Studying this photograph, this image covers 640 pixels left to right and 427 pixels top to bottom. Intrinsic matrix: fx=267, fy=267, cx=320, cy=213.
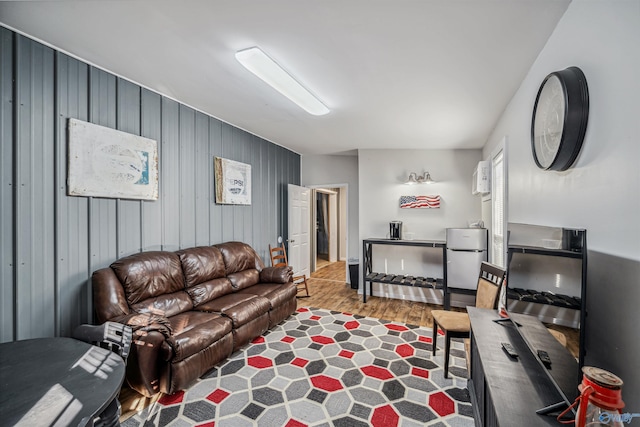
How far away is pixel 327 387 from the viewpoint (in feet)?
7.34

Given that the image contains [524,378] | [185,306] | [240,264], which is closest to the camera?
[524,378]

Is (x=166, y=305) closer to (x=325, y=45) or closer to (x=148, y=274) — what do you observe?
(x=148, y=274)

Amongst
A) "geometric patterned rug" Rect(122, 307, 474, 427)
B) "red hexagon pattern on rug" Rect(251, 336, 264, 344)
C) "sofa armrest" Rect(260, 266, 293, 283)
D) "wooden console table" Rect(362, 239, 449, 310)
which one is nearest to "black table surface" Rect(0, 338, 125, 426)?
"geometric patterned rug" Rect(122, 307, 474, 427)

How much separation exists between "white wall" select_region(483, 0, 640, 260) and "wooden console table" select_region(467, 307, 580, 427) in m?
0.49

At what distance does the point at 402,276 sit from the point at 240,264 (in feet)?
8.91

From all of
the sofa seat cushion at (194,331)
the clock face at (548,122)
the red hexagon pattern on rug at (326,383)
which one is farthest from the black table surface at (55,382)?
the clock face at (548,122)

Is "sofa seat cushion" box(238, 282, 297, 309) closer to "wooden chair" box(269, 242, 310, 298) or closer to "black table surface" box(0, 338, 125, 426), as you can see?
"wooden chair" box(269, 242, 310, 298)

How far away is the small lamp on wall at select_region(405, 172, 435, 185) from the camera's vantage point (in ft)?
15.1

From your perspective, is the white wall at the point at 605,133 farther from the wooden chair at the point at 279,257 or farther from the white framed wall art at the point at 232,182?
the wooden chair at the point at 279,257

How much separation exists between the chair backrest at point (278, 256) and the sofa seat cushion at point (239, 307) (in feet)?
5.37

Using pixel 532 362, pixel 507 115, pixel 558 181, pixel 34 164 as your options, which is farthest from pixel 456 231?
pixel 34 164

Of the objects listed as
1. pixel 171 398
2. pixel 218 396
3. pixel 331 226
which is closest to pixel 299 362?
pixel 218 396

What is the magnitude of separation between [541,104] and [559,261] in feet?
3.59

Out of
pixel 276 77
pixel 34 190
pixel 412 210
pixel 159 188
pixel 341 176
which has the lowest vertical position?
pixel 412 210
